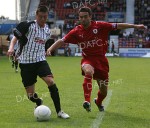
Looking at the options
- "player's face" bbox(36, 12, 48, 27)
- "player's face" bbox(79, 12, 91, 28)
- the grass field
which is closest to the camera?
the grass field

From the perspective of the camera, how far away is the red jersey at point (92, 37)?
28.7 ft

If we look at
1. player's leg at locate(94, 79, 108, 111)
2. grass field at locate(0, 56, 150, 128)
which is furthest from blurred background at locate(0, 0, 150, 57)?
player's leg at locate(94, 79, 108, 111)

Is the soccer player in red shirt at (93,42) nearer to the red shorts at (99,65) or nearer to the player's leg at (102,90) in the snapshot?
the red shorts at (99,65)

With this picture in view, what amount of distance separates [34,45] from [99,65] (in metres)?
1.38

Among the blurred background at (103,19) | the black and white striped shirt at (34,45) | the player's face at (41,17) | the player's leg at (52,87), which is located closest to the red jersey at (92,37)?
the black and white striped shirt at (34,45)

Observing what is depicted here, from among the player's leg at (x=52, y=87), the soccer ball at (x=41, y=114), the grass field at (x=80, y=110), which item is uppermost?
the player's leg at (x=52, y=87)

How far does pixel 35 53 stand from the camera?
842cm

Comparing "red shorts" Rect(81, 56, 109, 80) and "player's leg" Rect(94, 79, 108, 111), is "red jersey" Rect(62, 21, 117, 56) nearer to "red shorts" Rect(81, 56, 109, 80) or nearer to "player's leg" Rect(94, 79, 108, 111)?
"red shorts" Rect(81, 56, 109, 80)

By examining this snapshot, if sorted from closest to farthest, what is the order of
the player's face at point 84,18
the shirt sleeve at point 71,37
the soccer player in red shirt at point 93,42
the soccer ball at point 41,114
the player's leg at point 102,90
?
the soccer ball at point 41,114, the player's face at point 84,18, the soccer player in red shirt at point 93,42, the shirt sleeve at point 71,37, the player's leg at point 102,90

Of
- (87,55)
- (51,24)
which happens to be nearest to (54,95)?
(87,55)

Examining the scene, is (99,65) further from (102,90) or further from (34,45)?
(34,45)

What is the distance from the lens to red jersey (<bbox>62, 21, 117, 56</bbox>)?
28.7 ft

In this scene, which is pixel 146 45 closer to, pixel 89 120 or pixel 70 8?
pixel 70 8

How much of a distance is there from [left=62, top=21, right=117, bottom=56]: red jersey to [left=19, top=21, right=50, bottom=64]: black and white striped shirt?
563mm
